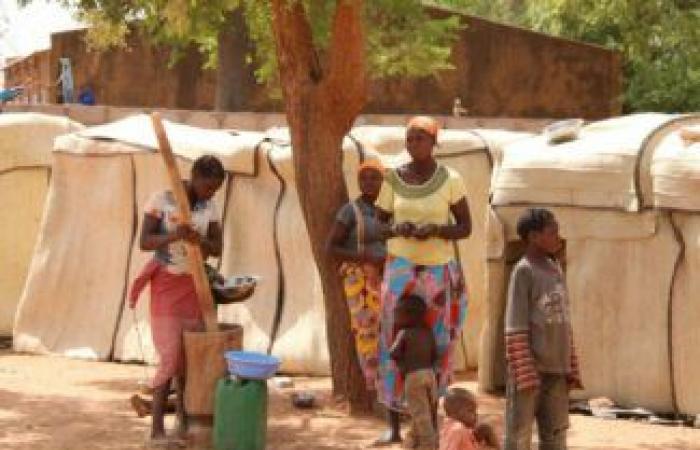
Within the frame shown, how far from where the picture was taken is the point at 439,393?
7453 mm

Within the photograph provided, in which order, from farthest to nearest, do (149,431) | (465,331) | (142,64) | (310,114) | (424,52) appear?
(142,64), (424,52), (465,331), (310,114), (149,431)

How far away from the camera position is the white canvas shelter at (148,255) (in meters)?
10.4

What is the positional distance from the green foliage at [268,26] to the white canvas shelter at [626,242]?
1756mm

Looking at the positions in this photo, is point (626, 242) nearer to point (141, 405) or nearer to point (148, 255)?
point (141, 405)

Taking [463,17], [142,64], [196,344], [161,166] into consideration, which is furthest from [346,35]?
[142,64]

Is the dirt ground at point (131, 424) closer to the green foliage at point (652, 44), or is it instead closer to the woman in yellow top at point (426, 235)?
the woman in yellow top at point (426, 235)

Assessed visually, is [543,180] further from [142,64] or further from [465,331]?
[142,64]

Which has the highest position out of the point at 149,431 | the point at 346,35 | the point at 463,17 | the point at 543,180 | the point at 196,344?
the point at 463,17

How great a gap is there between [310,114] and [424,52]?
33.1 feet

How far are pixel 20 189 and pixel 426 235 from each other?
5604 mm

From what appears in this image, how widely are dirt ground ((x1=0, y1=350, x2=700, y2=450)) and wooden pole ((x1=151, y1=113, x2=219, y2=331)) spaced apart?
31.4 inches

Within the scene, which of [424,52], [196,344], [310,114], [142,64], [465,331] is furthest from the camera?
[142,64]

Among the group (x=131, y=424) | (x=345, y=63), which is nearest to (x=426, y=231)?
(x=345, y=63)

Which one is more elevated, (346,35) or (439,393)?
(346,35)
